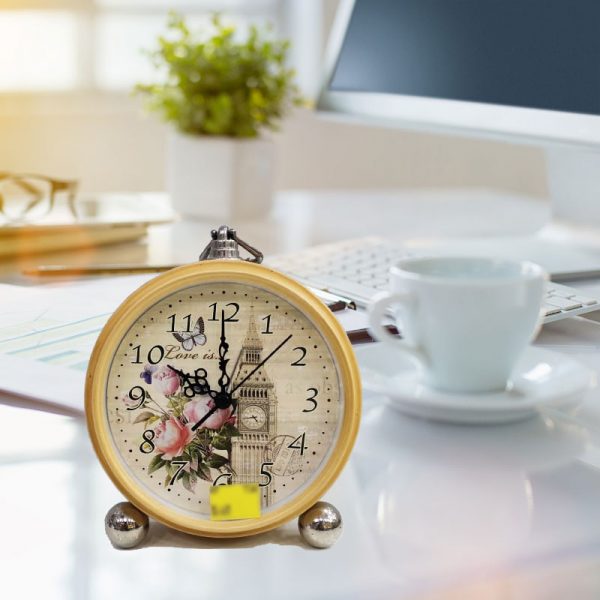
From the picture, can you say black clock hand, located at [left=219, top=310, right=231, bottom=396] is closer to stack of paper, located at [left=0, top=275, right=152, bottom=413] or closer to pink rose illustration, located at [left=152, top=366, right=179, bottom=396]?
pink rose illustration, located at [left=152, top=366, right=179, bottom=396]

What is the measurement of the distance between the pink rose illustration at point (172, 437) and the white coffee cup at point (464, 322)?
6.4 inches

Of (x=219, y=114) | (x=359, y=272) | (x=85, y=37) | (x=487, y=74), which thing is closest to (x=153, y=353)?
(x=359, y=272)

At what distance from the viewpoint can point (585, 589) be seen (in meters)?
0.41

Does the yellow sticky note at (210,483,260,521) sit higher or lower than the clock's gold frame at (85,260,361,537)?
lower

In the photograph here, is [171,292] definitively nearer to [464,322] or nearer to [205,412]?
[205,412]

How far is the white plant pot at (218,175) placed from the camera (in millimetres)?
1320

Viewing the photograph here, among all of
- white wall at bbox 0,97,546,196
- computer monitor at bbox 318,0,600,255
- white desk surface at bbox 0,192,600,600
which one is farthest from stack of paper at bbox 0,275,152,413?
white wall at bbox 0,97,546,196

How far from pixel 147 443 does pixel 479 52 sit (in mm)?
706

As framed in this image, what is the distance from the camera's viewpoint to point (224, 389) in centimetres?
46

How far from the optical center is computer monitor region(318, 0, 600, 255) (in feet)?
2.95

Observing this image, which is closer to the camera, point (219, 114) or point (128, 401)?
point (128, 401)

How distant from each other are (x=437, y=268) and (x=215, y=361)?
0.23m

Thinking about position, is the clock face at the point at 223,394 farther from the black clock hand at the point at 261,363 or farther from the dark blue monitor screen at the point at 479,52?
the dark blue monitor screen at the point at 479,52

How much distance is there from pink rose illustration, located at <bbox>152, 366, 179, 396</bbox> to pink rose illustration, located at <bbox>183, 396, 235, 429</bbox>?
0.01 meters
